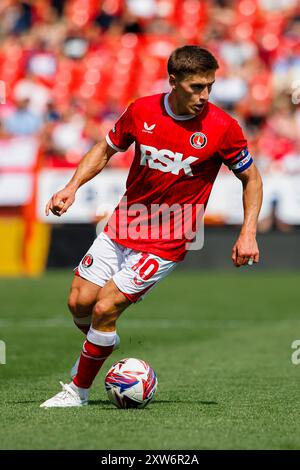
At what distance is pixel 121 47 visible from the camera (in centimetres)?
2261

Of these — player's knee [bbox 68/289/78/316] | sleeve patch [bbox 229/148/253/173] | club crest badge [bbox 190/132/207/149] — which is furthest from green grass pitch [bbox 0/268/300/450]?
club crest badge [bbox 190/132/207/149]

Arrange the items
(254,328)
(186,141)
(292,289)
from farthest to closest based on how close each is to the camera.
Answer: (292,289)
(254,328)
(186,141)

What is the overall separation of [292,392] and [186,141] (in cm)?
207

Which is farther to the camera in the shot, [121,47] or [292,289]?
[121,47]

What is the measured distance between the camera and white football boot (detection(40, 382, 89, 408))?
22.4 ft

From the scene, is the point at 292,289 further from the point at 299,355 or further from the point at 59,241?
the point at 299,355

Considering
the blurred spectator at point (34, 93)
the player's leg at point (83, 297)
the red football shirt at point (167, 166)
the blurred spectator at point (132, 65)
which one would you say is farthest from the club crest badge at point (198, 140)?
the blurred spectator at point (34, 93)

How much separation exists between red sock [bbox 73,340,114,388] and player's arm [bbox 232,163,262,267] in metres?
A: 1.06

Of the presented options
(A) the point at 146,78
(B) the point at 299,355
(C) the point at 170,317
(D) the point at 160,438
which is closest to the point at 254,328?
(C) the point at 170,317

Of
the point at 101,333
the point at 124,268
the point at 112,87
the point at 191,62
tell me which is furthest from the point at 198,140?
the point at 112,87

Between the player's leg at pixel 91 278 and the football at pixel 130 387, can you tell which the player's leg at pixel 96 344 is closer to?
the player's leg at pixel 91 278

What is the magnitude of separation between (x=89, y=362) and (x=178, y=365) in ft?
8.33

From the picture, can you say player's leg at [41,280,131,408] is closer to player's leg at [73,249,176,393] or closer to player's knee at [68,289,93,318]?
player's leg at [73,249,176,393]

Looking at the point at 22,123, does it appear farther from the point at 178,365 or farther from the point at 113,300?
the point at 113,300
